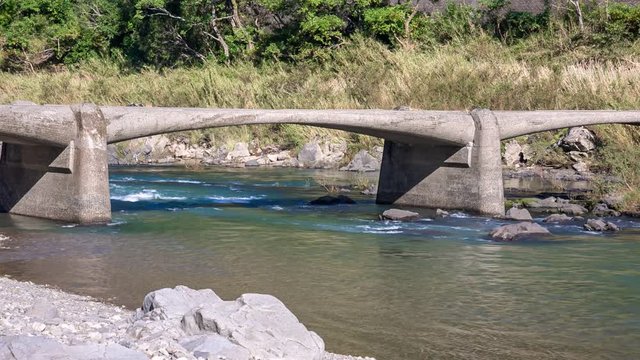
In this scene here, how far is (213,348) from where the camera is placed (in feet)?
22.0

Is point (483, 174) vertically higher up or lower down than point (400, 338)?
higher up

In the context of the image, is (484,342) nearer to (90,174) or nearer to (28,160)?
(90,174)

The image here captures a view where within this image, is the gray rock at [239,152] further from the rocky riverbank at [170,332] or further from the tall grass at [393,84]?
the rocky riverbank at [170,332]

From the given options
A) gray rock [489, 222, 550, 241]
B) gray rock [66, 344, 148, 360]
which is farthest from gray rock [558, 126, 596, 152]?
gray rock [66, 344, 148, 360]

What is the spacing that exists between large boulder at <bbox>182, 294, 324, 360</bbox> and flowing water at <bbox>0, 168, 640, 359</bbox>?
1.02 m

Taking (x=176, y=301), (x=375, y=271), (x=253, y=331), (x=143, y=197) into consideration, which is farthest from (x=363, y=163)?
(x=253, y=331)

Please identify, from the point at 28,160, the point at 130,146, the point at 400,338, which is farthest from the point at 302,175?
the point at 400,338

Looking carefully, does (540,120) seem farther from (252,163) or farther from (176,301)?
(176,301)

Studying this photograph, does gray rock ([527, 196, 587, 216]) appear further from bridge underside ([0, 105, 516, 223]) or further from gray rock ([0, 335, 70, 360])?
gray rock ([0, 335, 70, 360])

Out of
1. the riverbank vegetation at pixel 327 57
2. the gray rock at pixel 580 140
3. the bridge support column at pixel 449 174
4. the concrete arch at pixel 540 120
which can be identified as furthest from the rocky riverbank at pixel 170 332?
the gray rock at pixel 580 140

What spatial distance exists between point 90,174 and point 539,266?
251 inches

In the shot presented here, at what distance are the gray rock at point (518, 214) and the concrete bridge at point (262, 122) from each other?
30 cm

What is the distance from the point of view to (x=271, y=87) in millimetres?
29719

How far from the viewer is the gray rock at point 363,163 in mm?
24453
